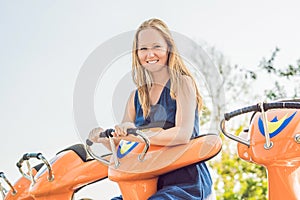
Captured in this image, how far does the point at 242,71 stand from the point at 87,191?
78.2 inches

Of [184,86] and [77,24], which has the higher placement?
[77,24]

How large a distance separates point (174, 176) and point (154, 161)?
84 mm

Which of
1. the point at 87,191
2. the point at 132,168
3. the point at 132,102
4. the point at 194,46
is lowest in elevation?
the point at 87,191

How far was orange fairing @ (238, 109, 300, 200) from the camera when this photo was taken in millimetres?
1156

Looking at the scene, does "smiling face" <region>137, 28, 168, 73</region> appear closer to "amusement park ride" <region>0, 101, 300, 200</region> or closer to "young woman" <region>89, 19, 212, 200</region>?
"young woman" <region>89, 19, 212, 200</region>

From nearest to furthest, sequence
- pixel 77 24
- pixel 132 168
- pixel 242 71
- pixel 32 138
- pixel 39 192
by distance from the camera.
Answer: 1. pixel 132 168
2. pixel 39 192
3. pixel 32 138
4. pixel 77 24
5. pixel 242 71

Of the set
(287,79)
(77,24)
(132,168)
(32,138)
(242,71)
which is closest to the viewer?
(132,168)

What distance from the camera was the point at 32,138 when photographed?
96.3 inches

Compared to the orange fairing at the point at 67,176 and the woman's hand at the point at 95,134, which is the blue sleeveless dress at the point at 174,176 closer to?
the woman's hand at the point at 95,134

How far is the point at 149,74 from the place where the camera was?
4.84ft

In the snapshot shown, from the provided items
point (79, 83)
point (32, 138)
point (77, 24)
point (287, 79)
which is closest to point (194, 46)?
point (79, 83)

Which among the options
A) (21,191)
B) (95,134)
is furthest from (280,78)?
(95,134)

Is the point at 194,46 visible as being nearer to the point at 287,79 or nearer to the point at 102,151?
the point at 102,151

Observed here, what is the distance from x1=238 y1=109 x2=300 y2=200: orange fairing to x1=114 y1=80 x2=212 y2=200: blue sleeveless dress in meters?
0.17
